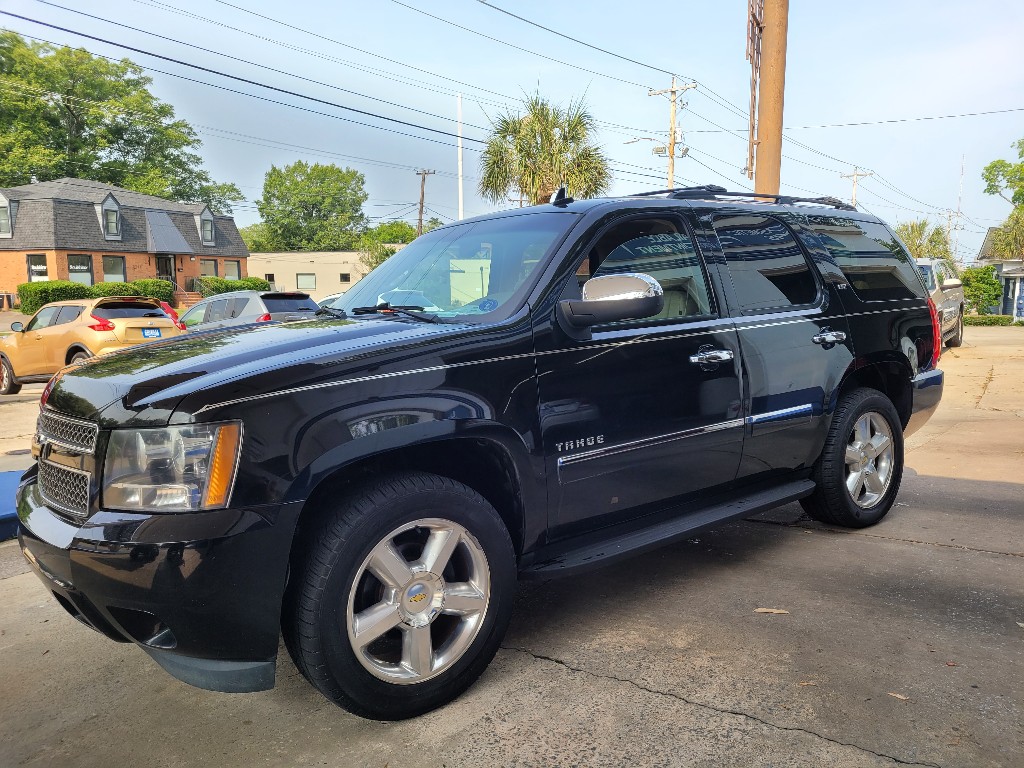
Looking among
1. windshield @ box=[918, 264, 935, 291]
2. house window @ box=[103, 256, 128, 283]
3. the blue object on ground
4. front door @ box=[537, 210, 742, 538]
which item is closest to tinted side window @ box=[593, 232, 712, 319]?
front door @ box=[537, 210, 742, 538]

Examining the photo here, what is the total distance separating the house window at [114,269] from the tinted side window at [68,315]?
35.6 meters

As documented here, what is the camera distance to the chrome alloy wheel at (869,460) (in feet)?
15.4

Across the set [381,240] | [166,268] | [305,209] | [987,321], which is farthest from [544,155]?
[305,209]

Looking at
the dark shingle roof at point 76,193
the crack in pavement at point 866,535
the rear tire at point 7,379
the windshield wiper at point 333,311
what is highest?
the dark shingle roof at point 76,193

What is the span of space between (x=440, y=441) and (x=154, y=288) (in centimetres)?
4371

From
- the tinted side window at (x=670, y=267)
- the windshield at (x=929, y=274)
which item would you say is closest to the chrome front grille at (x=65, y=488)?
the tinted side window at (x=670, y=267)

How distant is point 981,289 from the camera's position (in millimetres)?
37281

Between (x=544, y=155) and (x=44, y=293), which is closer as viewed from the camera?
(x=544, y=155)

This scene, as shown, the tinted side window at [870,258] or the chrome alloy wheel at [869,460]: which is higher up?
Answer: the tinted side window at [870,258]

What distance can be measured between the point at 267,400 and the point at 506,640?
1620mm

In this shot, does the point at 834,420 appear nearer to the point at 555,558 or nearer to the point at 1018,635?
the point at 1018,635

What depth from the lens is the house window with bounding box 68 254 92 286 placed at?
4366cm

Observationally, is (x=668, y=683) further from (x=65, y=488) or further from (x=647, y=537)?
(x=65, y=488)

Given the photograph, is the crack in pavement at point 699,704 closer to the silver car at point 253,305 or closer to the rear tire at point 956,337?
the silver car at point 253,305
